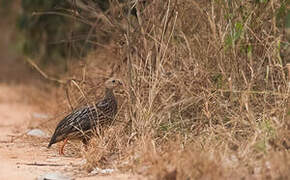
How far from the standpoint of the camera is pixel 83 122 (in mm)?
5879

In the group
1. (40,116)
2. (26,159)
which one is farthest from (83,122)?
(40,116)

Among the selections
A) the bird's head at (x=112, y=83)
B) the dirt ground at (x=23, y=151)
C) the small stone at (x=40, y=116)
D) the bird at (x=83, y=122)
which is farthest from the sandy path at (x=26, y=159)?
the bird's head at (x=112, y=83)

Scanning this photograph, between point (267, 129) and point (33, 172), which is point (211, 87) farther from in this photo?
point (33, 172)

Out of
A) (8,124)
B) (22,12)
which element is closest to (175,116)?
(8,124)

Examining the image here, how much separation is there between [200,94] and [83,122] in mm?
1185

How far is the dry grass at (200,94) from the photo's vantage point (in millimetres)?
4598

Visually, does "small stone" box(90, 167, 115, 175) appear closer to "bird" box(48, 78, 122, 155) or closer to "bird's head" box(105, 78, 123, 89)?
"bird" box(48, 78, 122, 155)

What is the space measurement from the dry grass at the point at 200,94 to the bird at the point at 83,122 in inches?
6.2

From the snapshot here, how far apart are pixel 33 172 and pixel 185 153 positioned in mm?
1349

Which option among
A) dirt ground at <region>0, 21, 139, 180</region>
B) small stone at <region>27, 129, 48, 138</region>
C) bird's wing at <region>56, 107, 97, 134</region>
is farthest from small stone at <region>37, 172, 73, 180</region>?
small stone at <region>27, 129, 48, 138</region>

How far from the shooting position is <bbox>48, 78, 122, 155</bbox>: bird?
19.1 ft

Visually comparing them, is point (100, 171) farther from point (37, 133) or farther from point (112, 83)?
point (37, 133)

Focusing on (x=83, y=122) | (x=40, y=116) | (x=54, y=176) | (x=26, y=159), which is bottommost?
(x=40, y=116)

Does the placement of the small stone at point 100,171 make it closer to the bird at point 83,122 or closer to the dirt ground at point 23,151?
the dirt ground at point 23,151
